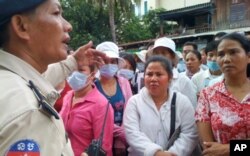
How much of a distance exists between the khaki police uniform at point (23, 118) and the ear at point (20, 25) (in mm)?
95

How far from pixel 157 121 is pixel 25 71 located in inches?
80.7

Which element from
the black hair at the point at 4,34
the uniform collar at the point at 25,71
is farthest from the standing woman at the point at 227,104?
the black hair at the point at 4,34

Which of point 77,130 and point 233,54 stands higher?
point 233,54

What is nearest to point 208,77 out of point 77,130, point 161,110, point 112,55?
point 112,55

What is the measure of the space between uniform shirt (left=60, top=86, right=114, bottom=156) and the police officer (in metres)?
1.59

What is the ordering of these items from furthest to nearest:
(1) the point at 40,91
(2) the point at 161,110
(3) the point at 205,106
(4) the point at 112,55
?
(4) the point at 112,55 → (2) the point at 161,110 → (3) the point at 205,106 → (1) the point at 40,91

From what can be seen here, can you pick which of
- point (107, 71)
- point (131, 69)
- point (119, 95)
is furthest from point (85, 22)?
point (119, 95)

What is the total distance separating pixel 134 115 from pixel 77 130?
1.80ft

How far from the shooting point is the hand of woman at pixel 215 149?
275cm

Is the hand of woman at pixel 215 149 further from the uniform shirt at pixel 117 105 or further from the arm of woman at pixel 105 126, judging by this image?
the uniform shirt at pixel 117 105

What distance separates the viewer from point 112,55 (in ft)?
13.8

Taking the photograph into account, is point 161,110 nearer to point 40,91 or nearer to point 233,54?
point 233,54

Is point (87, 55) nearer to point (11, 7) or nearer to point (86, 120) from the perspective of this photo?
point (86, 120)

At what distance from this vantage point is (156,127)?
3.18m
